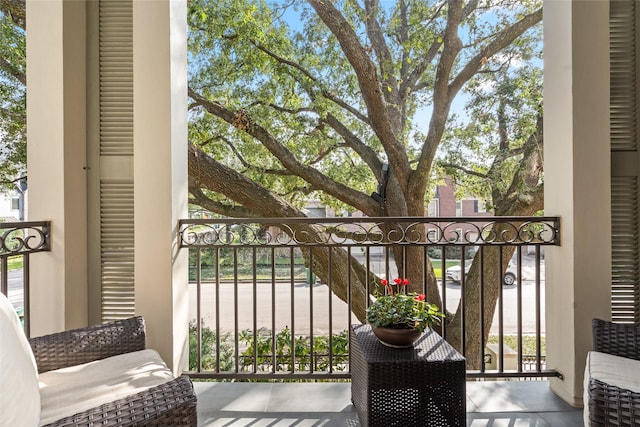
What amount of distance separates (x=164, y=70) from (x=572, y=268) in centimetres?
250

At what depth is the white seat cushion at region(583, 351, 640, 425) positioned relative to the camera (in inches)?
57.1

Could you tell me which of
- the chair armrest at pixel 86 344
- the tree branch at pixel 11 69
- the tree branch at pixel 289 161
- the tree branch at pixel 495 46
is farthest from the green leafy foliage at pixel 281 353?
the tree branch at pixel 11 69

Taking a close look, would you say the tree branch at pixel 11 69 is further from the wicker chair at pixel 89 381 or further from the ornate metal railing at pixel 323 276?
the wicker chair at pixel 89 381

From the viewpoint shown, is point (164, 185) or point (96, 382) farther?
point (164, 185)

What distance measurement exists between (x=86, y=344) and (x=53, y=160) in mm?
1146

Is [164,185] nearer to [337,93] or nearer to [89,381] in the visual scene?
[89,381]

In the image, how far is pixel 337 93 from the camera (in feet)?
18.9

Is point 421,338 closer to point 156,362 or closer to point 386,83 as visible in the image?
point 156,362

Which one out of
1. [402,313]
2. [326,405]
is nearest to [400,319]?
[402,313]

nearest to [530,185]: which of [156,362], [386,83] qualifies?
[386,83]

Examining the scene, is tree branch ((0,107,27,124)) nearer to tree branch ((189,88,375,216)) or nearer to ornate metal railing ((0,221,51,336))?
tree branch ((189,88,375,216))

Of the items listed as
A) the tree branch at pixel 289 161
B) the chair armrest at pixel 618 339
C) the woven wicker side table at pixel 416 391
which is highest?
the tree branch at pixel 289 161

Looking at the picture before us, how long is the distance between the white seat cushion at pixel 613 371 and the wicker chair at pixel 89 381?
151cm

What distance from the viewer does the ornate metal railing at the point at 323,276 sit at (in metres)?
2.25
